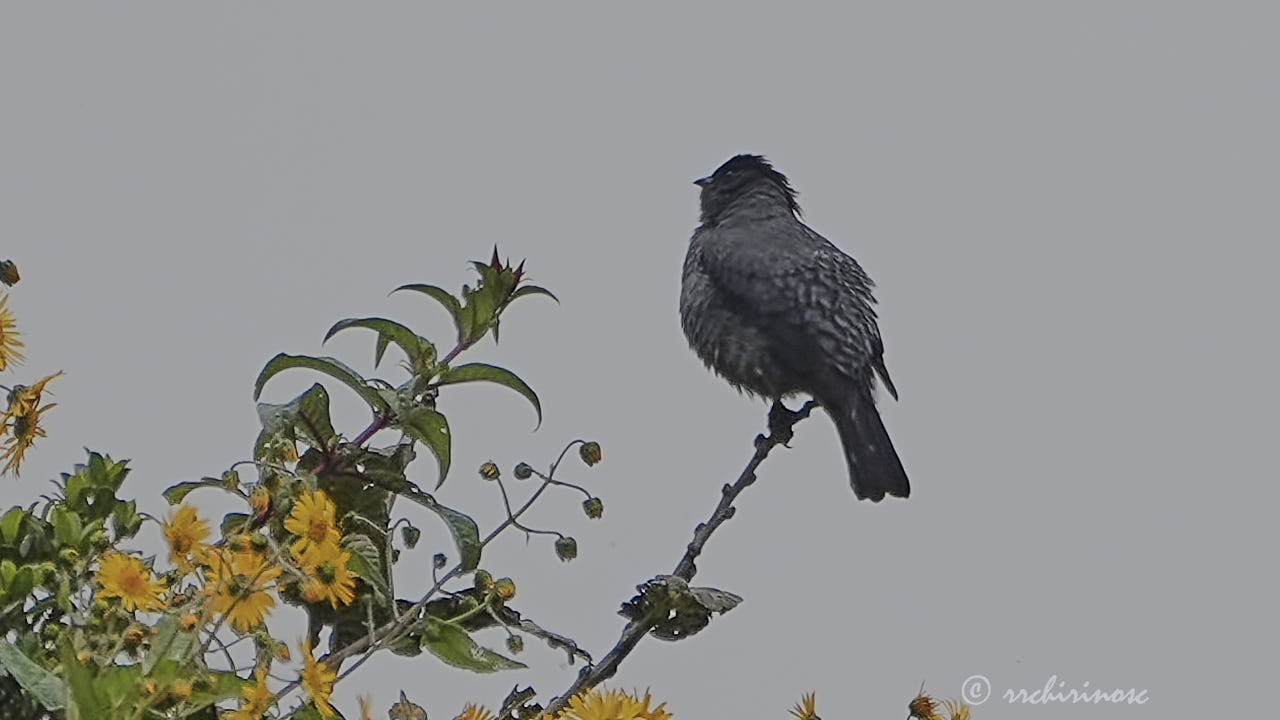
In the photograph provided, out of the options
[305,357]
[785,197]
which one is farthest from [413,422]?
[785,197]

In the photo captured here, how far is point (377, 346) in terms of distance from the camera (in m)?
1.94

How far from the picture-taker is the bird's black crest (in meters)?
6.67

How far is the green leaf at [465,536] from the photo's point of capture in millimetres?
1650

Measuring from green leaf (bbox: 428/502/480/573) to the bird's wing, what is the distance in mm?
3887

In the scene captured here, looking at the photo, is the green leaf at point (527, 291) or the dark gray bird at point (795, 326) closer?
the green leaf at point (527, 291)

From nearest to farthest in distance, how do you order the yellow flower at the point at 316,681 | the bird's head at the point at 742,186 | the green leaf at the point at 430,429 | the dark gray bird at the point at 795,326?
the yellow flower at the point at 316,681
the green leaf at the point at 430,429
the dark gray bird at the point at 795,326
the bird's head at the point at 742,186

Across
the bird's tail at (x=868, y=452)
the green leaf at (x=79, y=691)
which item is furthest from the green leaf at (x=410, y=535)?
the bird's tail at (x=868, y=452)

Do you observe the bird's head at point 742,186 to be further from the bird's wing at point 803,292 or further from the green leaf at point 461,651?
the green leaf at point 461,651

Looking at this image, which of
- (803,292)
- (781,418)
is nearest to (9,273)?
(781,418)

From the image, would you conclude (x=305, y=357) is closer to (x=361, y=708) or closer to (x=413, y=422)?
(x=413, y=422)

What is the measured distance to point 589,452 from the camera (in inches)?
80.4

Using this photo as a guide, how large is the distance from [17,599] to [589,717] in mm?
529

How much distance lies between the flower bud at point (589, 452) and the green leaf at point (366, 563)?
1.49ft

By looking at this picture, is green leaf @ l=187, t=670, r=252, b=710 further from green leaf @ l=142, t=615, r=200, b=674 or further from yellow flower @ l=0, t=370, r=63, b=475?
yellow flower @ l=0, t=370, r=63, b=475
